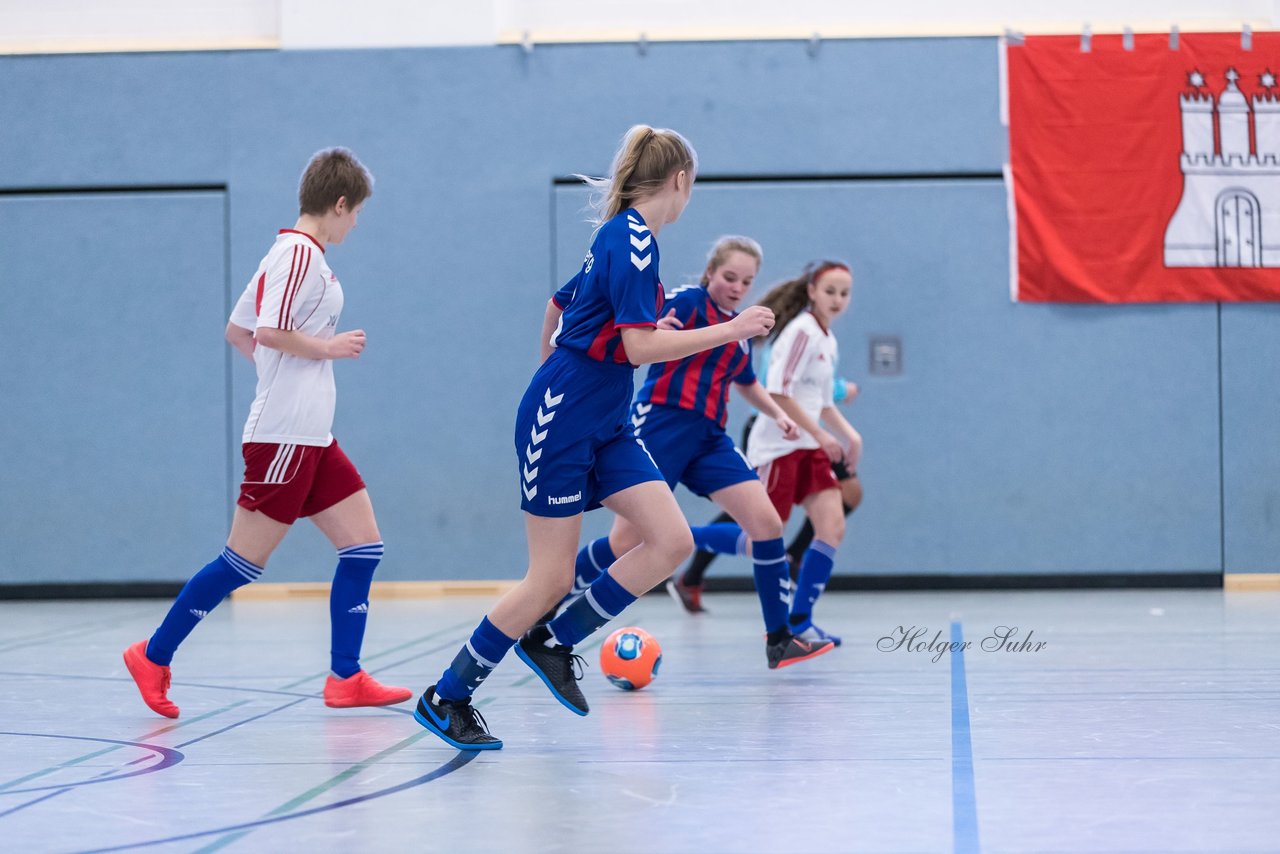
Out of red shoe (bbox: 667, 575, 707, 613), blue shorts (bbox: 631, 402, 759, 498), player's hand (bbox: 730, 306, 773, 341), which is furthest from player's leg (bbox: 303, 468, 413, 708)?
red shoe (bbox: 667, 575, 707, 613)

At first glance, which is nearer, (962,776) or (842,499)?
(962,776)

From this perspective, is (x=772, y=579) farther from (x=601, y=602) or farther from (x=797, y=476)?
(x=601, y=602)

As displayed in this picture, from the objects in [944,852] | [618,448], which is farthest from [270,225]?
[944,852]

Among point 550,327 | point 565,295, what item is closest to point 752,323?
point 565,295

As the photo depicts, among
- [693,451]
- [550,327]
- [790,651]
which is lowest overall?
[790,651]

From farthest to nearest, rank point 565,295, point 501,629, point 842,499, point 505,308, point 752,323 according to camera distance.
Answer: point 505,308
point 842,499
point 565,295
point 501,629
point 752,323

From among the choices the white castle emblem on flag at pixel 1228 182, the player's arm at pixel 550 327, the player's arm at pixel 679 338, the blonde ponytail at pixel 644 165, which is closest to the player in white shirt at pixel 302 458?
the player's arm at pixel 550 327

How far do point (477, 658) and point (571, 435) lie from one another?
607 mm

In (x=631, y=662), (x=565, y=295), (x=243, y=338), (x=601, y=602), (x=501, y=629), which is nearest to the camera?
(x=501, y=629)

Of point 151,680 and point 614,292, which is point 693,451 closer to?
point 614,292

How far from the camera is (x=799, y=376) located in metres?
5.82

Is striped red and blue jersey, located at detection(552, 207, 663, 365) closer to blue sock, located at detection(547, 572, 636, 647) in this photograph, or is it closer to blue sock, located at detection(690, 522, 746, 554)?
blue sock, located at detection(547, 572, 636, 647)

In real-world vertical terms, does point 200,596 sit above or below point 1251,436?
below

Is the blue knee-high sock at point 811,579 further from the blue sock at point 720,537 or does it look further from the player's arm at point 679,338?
the player's arm at point 679,338
